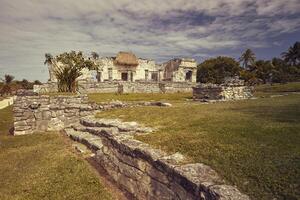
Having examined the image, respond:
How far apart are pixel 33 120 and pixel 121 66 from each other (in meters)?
35.2

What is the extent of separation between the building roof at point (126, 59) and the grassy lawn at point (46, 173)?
3699 centimetres

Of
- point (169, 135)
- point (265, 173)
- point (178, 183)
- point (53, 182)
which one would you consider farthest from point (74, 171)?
point (265, 173)

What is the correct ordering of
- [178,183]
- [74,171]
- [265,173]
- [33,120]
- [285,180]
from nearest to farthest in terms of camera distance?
[285,180] < [265,173] < [178,183] < [74,171] < [33,120]

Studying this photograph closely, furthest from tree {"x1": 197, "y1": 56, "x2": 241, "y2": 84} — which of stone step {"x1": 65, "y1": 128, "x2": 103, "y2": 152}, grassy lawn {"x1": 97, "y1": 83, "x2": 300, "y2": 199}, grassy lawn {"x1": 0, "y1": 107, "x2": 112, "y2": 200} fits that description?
grassy lawn {"x1": 0, "y1": 107, "x2": 112, "y2": 200}

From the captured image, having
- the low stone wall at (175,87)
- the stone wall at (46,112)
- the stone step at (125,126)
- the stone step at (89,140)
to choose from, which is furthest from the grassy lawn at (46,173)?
the low stone wall at (175,87)

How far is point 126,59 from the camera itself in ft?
151

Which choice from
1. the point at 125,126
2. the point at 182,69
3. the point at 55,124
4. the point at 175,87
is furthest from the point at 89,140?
the point at 182,69

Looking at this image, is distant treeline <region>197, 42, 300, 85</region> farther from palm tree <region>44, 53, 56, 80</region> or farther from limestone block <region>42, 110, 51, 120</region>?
limestone block <region>42, 110, 51, 120</region>

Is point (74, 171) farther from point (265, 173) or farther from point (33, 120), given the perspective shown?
point (33, 120)

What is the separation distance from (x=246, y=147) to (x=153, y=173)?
211 centimetres

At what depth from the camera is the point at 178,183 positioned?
4188mm

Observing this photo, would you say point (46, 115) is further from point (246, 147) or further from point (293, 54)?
point (293, 54)

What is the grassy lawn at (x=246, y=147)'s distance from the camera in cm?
368

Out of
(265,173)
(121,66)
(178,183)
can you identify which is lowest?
(178,183)
